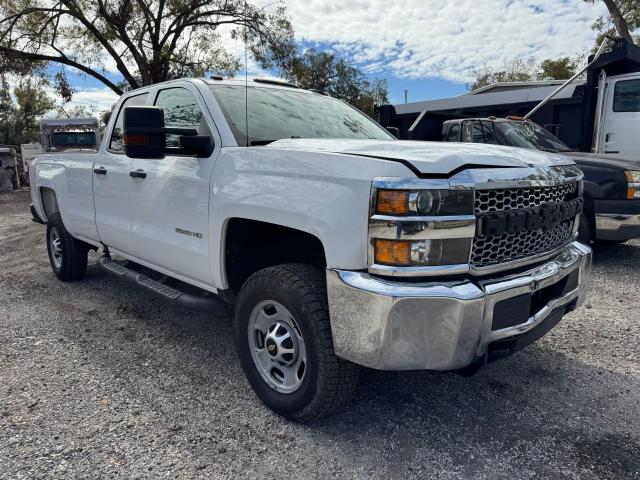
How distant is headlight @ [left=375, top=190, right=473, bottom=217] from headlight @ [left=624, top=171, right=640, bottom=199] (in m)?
4.59

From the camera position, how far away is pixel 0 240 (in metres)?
8.69

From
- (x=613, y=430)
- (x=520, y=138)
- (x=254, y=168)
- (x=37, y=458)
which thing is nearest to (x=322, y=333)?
(x=254, y=168)

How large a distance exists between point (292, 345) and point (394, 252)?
2.80ft

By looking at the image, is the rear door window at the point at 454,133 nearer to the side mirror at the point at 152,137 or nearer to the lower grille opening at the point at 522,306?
the lower grille opening at the point at 522,306

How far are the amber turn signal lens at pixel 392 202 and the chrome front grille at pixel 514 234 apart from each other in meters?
0.35

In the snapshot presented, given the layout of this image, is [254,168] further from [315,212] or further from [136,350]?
[136,350]

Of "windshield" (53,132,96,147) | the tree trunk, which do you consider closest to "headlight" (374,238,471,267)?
"windshield" (53,132,96,147)

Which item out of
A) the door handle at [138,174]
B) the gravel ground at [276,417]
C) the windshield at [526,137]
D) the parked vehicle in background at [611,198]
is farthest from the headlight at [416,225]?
the windshield at [526,137]

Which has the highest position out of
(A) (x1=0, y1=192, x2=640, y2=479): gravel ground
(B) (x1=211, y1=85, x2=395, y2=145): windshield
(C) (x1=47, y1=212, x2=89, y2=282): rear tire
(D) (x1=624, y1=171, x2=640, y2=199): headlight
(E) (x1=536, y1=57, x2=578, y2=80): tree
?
(E) (x1=536, y1=57, x2=578, y2=80): tree

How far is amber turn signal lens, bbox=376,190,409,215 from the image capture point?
2.11 m

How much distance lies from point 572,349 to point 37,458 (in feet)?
11.3

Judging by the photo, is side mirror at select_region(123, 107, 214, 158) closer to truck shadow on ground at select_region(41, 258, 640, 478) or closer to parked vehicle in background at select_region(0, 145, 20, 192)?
truck shadow on ground at select_region(41, 258, 640, 478)

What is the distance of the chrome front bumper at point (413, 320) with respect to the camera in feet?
6.91

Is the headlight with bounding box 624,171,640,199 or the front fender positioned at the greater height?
the front fender
